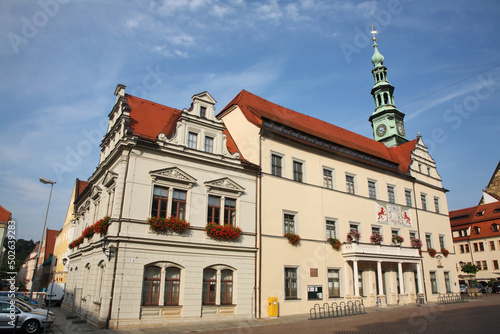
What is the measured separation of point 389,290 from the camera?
2773 cm

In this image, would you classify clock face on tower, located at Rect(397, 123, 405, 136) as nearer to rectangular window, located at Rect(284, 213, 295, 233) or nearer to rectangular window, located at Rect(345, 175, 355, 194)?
rectangular window, located at Rect(345, 175, 355, 194)

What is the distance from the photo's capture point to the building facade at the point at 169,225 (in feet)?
54.6

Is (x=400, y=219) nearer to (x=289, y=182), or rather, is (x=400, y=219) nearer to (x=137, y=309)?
(x=289, y=182)

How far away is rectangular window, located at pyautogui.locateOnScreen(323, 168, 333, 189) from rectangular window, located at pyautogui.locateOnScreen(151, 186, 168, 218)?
42.8 ft

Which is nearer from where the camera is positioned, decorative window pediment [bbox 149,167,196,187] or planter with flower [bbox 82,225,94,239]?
decorative window pediment [bbox 149,167,196,187]

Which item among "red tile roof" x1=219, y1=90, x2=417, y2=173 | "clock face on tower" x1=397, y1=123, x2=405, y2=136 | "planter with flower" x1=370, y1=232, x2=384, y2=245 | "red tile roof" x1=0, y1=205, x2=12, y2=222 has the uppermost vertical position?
"clock face on tower" x1=397, y1=123, x2=405, y2=136

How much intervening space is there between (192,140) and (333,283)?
14168 millimetres

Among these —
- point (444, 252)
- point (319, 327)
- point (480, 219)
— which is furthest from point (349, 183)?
point (480, 219)

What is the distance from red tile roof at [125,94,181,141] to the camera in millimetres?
19859

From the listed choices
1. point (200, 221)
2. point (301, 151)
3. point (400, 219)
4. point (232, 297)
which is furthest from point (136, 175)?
point (400, 219)

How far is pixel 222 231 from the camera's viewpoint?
19484 millimetres

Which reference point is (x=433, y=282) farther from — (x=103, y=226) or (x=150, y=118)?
(x=103, y=226)

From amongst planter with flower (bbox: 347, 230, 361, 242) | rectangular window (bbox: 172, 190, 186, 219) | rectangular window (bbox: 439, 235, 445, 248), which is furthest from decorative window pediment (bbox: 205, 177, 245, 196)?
rectangular window (bbox: 439, 235, 445, 248)

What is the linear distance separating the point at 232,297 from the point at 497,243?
2024 inches
